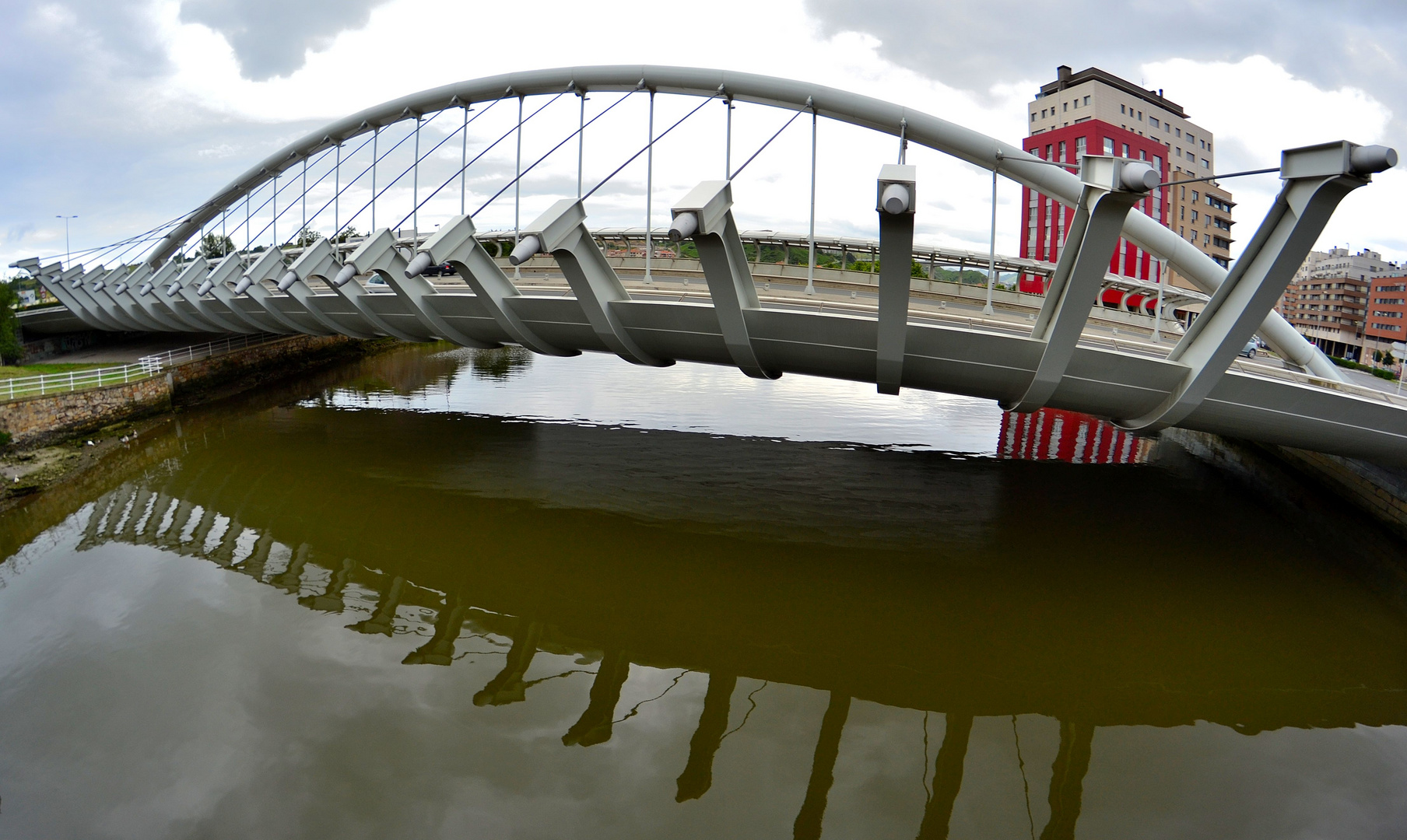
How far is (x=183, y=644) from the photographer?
9.63 m

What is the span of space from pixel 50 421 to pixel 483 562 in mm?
17085

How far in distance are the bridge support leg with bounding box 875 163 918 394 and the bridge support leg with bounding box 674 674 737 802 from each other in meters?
5.73

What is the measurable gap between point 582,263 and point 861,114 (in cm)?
815

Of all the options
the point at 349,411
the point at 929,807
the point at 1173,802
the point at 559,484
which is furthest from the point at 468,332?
the point at 1173,802

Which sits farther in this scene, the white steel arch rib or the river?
the white steel arch rib

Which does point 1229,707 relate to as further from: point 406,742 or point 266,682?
point 266,682

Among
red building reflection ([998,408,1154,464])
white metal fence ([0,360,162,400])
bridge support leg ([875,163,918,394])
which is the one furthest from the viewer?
red building reflection ([998,408,1154,464])

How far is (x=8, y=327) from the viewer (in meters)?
29.8

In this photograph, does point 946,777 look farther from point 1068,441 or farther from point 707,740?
point 1068,441

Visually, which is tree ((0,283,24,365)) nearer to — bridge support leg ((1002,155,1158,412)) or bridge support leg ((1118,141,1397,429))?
bridge support leg ((1002,155,1158,412))

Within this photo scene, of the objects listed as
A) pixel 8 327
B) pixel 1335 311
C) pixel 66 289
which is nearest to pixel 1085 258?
pixel 8 327

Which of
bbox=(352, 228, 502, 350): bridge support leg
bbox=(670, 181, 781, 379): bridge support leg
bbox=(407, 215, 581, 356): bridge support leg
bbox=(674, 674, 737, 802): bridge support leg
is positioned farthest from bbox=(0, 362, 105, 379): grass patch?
bbox=(674, 674, 737, 802): bridge support leg

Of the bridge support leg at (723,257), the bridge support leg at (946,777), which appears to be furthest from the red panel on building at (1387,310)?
the bridge support leg at (946,777)

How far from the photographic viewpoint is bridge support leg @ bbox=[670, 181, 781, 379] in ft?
31.9
